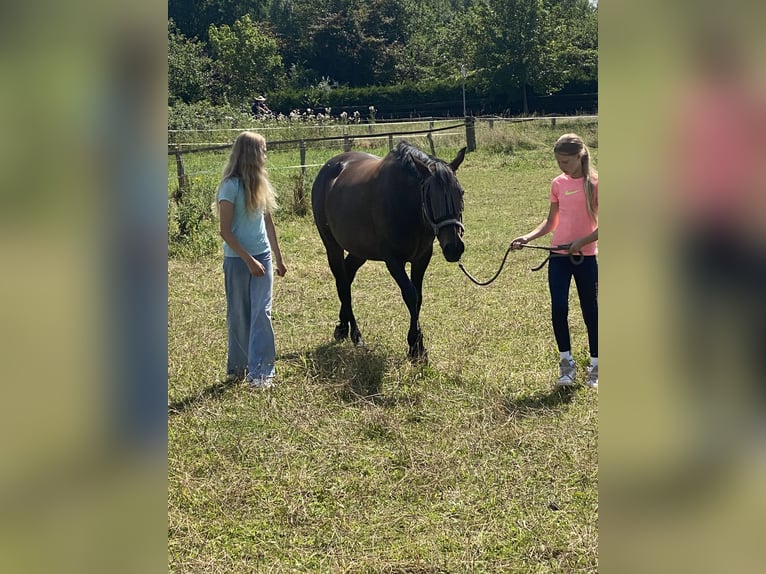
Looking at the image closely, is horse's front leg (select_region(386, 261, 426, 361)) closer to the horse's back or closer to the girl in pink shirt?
the horse's back

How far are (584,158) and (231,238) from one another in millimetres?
2205

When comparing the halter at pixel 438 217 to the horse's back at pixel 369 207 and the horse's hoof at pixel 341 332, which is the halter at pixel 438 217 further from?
the horse's hoof at pixel 341 332

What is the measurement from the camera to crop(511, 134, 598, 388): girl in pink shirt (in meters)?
4.04

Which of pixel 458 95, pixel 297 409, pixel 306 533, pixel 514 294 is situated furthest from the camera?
pixel 458 95

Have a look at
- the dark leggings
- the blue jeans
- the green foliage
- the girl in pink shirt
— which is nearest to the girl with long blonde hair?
the blue jeans

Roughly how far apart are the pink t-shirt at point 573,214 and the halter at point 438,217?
62 centimetres

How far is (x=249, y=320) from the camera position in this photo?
4586 millimetres

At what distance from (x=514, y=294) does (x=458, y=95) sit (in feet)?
117

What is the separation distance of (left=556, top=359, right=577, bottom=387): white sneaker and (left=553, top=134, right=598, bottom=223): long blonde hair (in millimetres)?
891

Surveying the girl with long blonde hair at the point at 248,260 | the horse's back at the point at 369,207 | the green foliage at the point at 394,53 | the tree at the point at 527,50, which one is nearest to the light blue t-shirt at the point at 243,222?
the girl with long blonde hair at the point at 248,260
